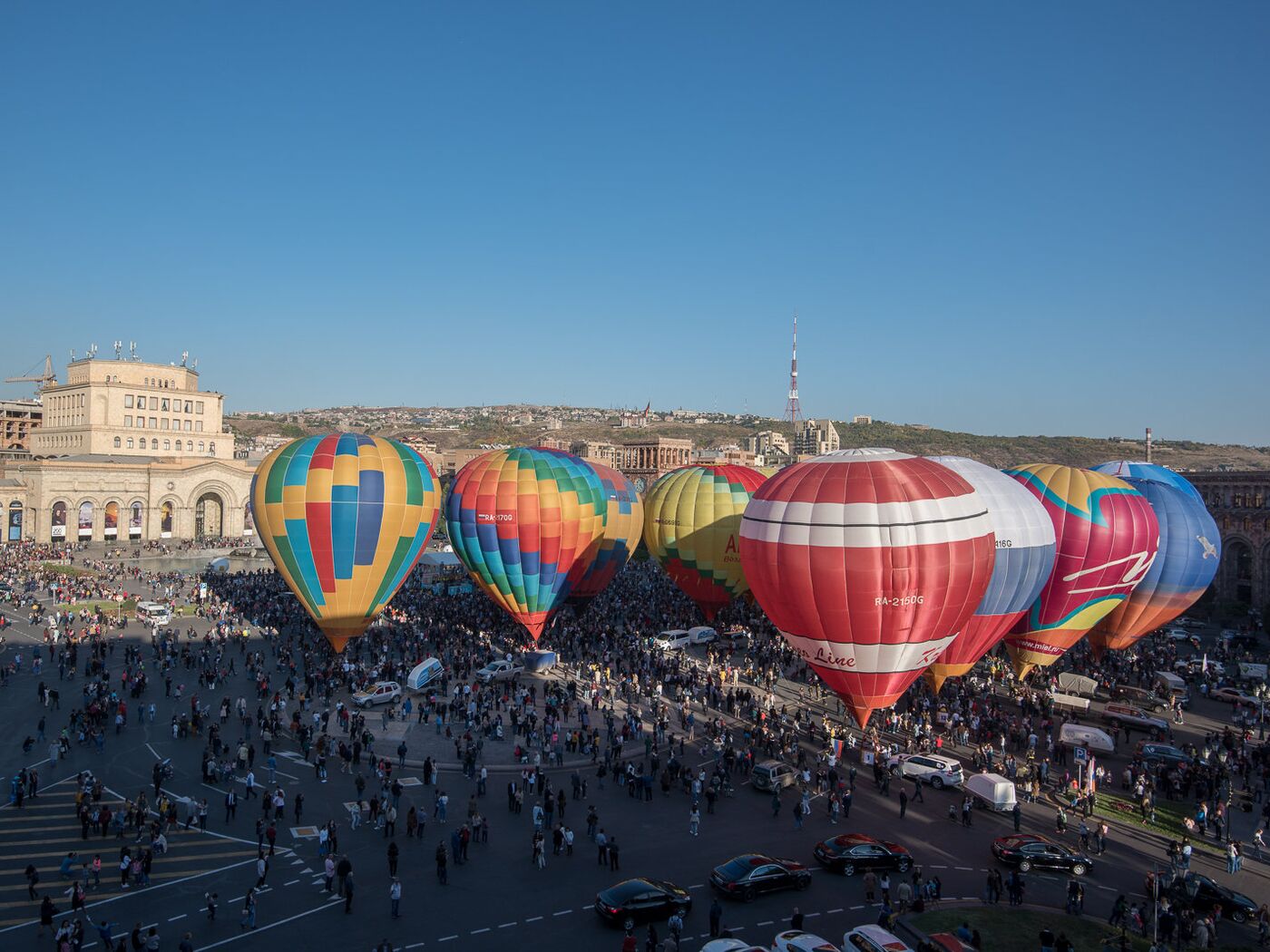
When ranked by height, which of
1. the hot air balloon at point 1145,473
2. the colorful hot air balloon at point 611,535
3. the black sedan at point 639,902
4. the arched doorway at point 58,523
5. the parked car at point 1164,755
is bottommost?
the parked car at point 1164,755

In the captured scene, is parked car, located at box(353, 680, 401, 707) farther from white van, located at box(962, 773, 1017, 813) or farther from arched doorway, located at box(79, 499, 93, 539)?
arched doorway, located at box(79, 499, 93, 539)

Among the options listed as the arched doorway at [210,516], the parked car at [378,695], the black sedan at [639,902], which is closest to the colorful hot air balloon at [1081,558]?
the black sedan at [639,902]

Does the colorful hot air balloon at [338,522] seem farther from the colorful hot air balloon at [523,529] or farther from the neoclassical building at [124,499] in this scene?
the neoclassical building at [124,499]

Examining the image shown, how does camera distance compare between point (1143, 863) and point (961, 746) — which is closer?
point (1143, 863)

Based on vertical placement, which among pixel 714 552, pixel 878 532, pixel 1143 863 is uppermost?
pixel 878 532

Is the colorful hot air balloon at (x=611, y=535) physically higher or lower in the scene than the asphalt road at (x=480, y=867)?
higher

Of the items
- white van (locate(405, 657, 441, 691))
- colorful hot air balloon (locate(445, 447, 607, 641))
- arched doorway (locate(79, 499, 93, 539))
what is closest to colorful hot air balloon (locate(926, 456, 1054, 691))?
colorful hot air balloon (locate(445, 447, 607, 641))

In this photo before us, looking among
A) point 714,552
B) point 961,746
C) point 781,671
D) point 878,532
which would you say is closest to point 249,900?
point 878,532

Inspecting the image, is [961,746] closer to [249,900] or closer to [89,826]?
[249,900]
